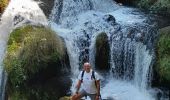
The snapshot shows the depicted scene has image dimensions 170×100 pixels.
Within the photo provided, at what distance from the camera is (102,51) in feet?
49.7

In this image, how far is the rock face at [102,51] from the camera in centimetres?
1508

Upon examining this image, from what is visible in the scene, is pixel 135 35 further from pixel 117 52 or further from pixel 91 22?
pixel 91 22

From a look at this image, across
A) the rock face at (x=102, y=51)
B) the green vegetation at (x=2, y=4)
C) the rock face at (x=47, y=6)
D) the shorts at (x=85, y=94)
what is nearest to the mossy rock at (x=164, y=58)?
the rock face at (x=102, y=51)

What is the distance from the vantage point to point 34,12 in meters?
16.6

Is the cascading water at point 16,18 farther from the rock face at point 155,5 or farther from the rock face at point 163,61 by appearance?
the rock face at point 163,61

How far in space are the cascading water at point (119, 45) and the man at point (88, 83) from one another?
2400mm

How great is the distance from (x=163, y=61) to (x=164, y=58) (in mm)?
111

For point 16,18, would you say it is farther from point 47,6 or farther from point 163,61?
point 163,61

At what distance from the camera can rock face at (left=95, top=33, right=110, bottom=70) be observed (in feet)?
49.5

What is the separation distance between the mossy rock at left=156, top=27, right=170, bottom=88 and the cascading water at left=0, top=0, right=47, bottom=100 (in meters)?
4.35

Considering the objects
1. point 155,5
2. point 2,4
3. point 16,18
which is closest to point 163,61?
point 155,5

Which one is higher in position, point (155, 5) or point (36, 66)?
point (155, 5)

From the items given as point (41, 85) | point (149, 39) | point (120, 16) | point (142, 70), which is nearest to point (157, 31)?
point (149, 39)

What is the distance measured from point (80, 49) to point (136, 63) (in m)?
2.01
